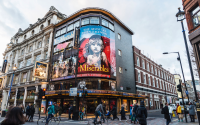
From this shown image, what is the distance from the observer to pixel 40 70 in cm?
2758

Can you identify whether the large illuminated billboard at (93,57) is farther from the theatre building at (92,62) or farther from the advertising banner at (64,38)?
the advertising banner at (64,38)

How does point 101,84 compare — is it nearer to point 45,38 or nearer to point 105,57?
point 105,57

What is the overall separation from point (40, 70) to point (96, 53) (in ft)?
43.0

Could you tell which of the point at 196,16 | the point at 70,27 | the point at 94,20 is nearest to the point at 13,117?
the point at 196,16

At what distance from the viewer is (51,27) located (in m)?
32.0

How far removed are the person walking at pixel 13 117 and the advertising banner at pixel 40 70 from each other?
25996mm

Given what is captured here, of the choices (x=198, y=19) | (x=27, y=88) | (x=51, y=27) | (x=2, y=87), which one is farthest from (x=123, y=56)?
(x=2, y=87)

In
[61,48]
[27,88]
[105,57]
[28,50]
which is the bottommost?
[27,88]

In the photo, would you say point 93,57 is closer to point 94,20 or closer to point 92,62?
point 92,62

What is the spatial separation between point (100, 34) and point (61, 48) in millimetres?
9487

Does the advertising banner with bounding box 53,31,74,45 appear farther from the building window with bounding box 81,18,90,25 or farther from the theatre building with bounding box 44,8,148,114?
the building window with bounding box 81,18,90,25

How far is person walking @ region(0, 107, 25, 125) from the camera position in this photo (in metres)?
2.96

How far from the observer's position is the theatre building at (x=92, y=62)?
22189 millimetres

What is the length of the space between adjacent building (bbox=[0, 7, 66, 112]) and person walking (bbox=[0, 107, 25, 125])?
2680 cm
